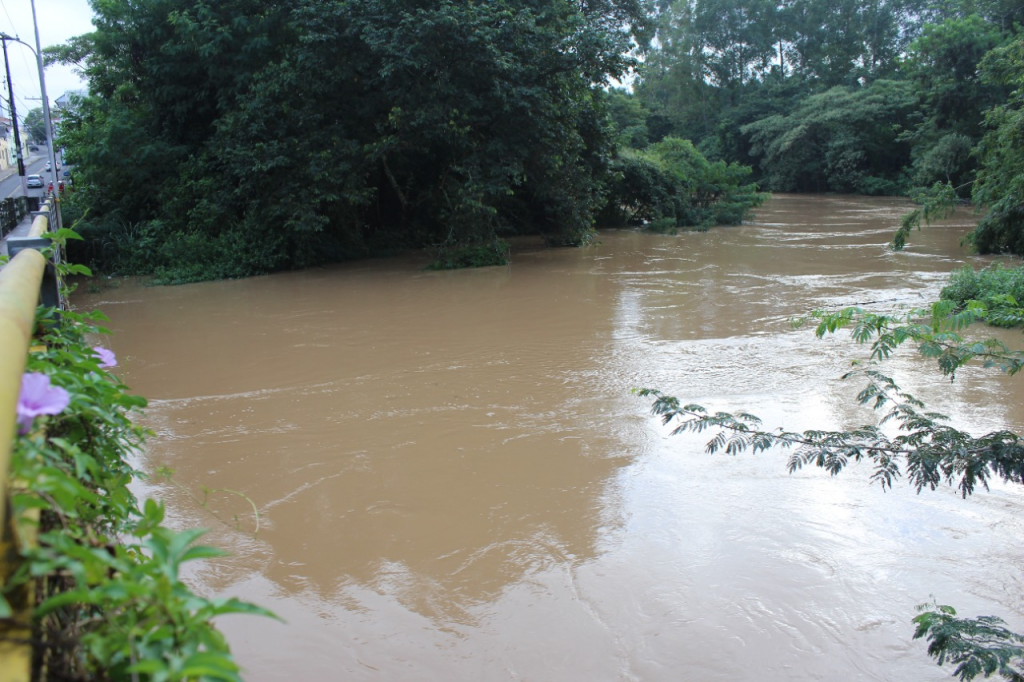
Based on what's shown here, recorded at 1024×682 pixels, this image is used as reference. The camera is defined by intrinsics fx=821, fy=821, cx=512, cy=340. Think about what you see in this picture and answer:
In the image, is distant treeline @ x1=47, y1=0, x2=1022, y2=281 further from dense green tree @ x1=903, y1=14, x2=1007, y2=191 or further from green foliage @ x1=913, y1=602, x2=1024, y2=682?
green foliage @ x1=913, y1=602, x2=1024, y2=682

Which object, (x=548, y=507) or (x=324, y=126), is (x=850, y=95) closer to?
(x=324, y=126)

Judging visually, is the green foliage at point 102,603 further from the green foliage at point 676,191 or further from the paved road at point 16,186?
the green foliage at point 676,191

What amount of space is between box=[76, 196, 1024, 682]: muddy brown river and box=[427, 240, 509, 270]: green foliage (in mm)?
5318

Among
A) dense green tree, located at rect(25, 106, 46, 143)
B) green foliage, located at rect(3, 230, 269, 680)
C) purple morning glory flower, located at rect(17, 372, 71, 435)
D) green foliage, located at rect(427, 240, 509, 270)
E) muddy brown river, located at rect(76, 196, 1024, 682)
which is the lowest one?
muddy brown river, located at rect(76, 196, 1024, 682)

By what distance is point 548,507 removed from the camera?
560 centimetres

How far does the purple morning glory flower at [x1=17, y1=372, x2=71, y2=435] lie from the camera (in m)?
1.17

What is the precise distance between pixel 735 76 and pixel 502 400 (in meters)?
52.7

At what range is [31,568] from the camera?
97 cm

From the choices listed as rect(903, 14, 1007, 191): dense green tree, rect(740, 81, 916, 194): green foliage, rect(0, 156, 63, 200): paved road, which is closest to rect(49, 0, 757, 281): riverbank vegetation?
rect(0, 156, 63, 200): paved road

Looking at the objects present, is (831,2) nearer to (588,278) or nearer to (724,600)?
(588,278)

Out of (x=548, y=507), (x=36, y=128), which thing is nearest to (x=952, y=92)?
(x=548, y=507)

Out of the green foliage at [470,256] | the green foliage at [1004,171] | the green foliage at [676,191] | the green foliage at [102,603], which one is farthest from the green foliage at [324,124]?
the green foliage at [102,603]

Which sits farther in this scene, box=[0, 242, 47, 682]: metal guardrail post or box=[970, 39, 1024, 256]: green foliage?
box=[970, 39, 1024, 256]: green foliage

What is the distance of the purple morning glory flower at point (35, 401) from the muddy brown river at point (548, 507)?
152cm
